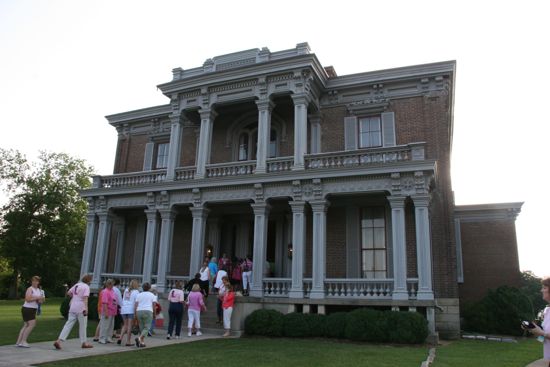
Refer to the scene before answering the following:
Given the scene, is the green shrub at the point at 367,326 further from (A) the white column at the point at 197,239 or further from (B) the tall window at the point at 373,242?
(A) the white column at the point at 197,239

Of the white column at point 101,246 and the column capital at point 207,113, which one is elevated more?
the column capital at point 207,113

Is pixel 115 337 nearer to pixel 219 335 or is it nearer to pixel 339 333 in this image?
pixel 219 335

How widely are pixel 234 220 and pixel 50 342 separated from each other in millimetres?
10323

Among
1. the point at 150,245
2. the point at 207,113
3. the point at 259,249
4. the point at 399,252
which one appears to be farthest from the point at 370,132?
the point at 150,245

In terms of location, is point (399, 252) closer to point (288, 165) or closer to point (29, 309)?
point (288, 165)

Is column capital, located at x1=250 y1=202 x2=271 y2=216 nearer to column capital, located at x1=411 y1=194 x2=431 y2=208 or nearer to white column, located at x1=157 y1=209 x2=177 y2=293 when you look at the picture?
white column, located at x1=157 y1=209 x2=177 y2=293

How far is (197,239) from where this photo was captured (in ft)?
61.5

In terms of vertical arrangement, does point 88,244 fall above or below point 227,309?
above

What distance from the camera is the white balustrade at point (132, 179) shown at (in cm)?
2061

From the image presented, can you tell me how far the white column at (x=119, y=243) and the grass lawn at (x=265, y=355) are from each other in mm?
11828

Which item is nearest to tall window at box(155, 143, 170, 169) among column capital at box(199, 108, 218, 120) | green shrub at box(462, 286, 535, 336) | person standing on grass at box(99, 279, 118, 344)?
column capital at box(199, 108, 218, 120)

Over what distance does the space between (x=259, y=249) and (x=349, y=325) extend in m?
4.83

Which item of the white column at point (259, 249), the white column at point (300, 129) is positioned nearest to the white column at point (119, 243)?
the white column at point (259, 249)

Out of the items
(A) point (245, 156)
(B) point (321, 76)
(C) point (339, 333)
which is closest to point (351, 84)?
(B) point (321, 76)
